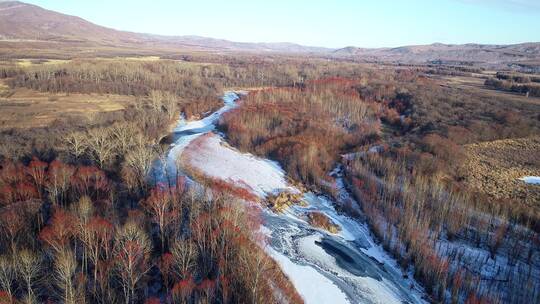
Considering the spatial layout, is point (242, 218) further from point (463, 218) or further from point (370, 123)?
point (370, 123)

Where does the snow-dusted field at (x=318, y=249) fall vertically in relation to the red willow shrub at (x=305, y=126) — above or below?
below

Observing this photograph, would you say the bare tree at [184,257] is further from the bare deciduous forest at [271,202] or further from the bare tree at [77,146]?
the bare tree at [77,146]

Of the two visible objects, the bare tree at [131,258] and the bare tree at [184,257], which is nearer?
the bare tree at [131,258]

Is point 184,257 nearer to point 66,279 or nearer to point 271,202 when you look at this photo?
point 66,279

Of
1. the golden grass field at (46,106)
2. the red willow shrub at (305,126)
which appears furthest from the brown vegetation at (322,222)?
the golden grass field at (46,106)

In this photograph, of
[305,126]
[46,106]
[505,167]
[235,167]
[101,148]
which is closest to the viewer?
[101,148]

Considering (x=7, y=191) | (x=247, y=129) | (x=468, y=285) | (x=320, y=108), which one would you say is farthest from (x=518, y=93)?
(x=7, y=191)

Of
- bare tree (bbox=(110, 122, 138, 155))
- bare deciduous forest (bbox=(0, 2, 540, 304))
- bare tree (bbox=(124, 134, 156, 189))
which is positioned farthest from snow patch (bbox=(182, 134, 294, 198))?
bare tree (bbox=(124, 134, 156, 189))

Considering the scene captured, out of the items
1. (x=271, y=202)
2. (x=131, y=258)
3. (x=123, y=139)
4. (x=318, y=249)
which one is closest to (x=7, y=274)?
(x=131, y=258)
